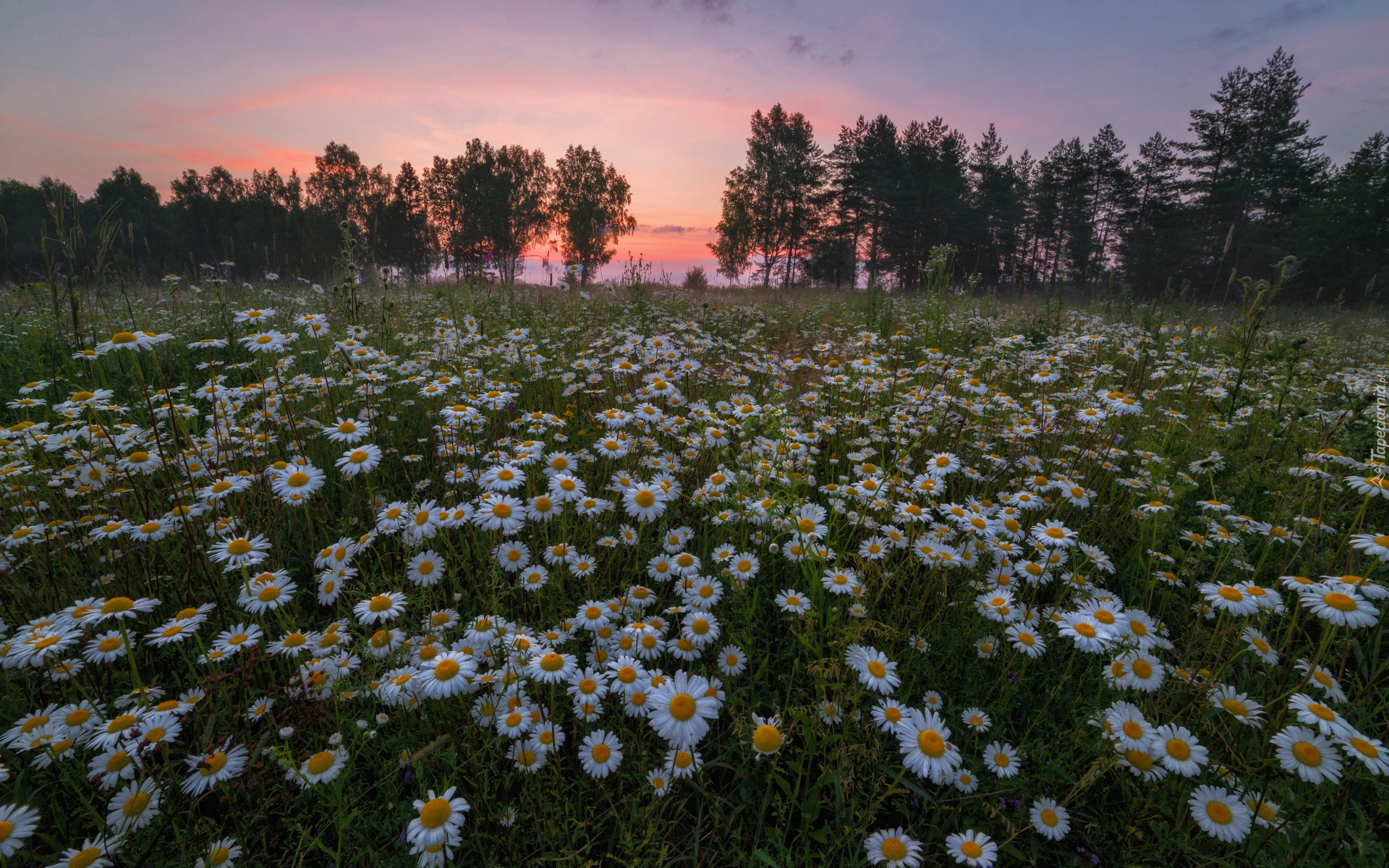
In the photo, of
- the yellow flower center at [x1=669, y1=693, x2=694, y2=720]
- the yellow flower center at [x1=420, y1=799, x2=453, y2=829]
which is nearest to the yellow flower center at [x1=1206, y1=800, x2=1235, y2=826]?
the yellow flower center at [x1=669, y1=693, x2=694, y2=720]

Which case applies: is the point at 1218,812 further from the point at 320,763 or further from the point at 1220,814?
the point at 320,763

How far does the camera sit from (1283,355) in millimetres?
3324

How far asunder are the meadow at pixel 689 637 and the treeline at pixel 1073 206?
2023cm

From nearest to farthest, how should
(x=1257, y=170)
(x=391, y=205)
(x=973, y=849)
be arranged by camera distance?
(x=973, y=849) → (x=1257, y=170) → (x=391, y=205)

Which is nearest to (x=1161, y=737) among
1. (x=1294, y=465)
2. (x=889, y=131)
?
(x=1294, y=465)

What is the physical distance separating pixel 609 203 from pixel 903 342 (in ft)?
164

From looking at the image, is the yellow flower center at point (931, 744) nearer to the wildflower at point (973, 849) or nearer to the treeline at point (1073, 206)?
the wildflower at point (973, 849)

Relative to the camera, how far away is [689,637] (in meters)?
1.79

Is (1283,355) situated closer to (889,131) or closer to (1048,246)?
(889,131)

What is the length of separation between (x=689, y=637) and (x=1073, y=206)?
4909 cm

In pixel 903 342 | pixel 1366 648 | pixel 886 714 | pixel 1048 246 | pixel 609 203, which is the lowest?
pixel 1366 648

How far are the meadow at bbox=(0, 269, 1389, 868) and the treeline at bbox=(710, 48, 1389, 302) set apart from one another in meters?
20.2

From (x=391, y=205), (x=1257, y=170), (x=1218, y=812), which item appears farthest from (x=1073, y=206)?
(x=391, y=205)

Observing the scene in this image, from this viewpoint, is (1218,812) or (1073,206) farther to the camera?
(1073,206)
